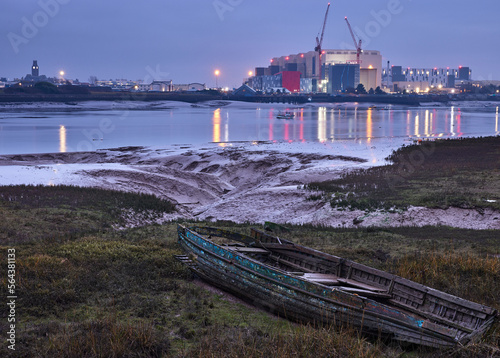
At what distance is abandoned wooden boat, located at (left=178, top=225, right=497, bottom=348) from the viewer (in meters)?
9.06

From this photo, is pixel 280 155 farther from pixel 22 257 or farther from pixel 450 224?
pixel 22 257

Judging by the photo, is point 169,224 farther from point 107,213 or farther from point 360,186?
point 360,186

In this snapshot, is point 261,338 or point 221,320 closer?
point 261,338

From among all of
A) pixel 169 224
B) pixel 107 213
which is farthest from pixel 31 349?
pixel 107 213

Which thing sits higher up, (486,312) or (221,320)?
(486,312)

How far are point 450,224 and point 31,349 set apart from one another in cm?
1808

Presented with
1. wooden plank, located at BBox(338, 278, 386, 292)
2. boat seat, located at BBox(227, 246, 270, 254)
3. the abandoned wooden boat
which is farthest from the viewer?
boat seat, located at BBox(227, 246, 270, 254)

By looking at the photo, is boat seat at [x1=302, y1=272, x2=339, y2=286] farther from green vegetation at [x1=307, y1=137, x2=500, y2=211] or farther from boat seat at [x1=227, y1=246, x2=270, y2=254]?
green vegetation at [x1=307, y1=137, x2=500, y2=211]

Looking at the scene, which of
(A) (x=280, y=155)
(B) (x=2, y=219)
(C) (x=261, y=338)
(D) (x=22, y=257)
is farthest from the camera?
(A) (x=280, y=155)

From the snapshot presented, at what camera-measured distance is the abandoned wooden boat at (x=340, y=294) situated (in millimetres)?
9062

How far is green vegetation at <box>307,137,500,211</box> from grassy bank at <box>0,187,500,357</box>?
14.3 feet

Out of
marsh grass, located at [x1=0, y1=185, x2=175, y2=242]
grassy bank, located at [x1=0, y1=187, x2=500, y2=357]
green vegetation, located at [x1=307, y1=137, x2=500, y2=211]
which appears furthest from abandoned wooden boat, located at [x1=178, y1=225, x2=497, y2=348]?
green vegetation, located at [x1=307, y1=137, x2=500, y2=211]

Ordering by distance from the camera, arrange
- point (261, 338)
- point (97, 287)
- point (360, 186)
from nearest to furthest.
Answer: point (261, 338)
point (97, 287)
point (360, 186)

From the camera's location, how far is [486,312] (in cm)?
900
